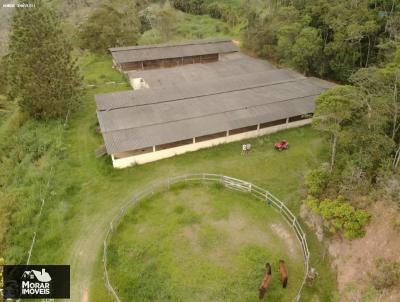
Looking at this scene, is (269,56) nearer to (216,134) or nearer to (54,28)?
(216,134)

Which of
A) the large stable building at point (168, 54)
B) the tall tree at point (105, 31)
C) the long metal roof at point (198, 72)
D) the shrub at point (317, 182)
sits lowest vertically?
the shrub at point (317, 182)

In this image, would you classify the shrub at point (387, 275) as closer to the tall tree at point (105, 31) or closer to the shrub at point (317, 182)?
the shrub at point (317, 182)

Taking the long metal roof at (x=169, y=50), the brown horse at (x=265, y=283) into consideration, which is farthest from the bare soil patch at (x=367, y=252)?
the long metal roof at (x=169, y=50)

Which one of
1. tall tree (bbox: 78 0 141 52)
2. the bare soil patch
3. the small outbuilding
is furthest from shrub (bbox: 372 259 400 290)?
tall tree (bbox: 78 0 141 52)

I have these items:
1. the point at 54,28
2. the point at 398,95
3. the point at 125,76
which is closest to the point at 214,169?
the point at 398,95

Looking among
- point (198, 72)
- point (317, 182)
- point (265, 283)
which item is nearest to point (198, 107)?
point (198, 72)

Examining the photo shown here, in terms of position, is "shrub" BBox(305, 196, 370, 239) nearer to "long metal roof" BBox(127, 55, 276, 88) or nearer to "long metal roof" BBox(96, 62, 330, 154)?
"long metal roof" BBox(96, 62, 330, 154)
